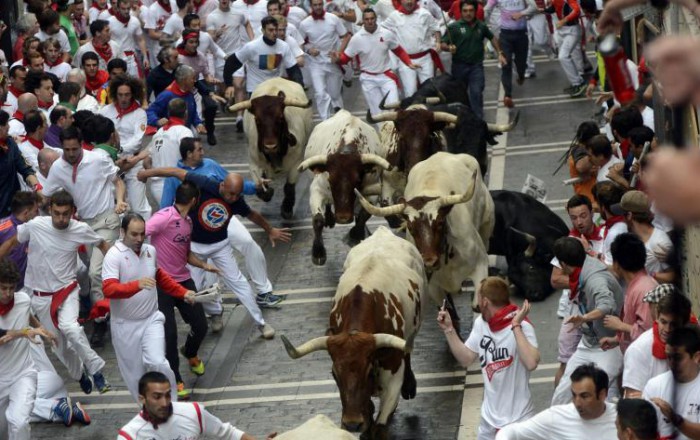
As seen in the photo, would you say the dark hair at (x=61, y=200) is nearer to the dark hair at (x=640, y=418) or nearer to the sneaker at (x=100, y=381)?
the sneaker at (x=100, y=381)

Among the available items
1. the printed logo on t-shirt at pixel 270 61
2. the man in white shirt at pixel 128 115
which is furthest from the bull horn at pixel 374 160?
the printed logo on t-shirt at pixel 270 61

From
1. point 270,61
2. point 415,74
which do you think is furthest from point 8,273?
point 415,74

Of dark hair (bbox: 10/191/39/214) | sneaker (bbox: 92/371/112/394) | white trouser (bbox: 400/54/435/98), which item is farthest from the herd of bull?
dark hair (bbox: 10/191/39/214)

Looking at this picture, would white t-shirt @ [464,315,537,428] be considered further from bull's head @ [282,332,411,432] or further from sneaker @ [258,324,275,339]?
sneaker @ [258,324,275,339]

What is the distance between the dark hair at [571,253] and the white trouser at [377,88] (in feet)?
34.2

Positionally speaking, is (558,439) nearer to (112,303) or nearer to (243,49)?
(112,303)

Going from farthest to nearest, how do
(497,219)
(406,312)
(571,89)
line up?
(571,89) → (497,219) → (406,312)

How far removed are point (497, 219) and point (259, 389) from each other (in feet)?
11.8

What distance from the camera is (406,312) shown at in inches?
490

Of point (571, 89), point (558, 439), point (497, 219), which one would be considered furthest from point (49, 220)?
point (571, 89)

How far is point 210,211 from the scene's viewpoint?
14.5 metres

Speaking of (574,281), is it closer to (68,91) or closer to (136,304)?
(136,304)

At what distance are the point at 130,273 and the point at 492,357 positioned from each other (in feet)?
12.4

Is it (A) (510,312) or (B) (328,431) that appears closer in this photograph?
(B) (328,431)
